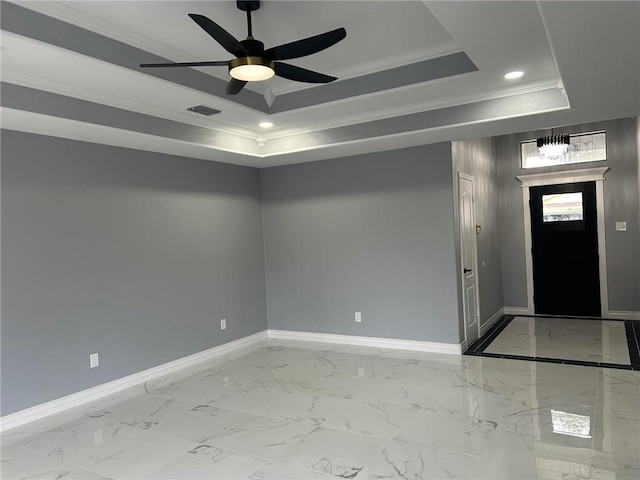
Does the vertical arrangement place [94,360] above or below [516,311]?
above

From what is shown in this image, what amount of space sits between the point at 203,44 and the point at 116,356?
3.04m

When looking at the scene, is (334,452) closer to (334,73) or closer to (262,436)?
(262,436)

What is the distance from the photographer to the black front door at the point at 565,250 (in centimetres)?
695

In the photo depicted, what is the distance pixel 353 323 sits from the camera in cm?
601

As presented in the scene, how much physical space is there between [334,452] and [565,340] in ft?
13.0

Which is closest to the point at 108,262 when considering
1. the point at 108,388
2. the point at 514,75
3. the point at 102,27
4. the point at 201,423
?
the point at 108,388

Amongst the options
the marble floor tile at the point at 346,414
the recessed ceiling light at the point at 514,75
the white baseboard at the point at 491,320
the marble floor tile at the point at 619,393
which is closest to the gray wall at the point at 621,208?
the white baseboard at the point at 491,320

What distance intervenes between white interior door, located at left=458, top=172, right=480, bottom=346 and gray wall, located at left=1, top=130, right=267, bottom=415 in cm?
284

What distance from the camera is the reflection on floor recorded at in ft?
9.46

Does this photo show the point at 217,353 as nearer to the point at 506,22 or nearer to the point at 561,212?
the point at 506,22

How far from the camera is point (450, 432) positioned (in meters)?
3.31

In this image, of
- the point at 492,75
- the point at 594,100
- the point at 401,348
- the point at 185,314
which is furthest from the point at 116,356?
the point at 594,100

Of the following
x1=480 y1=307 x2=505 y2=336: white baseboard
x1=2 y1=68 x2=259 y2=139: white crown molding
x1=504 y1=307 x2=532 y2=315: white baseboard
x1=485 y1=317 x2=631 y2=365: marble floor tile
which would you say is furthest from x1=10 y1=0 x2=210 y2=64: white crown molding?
x1=504 y1=307 x2=532 y2=315: white baseboard

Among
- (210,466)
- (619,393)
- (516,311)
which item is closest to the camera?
(210,466)
